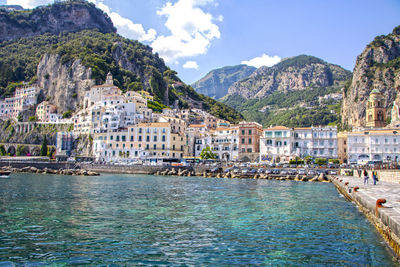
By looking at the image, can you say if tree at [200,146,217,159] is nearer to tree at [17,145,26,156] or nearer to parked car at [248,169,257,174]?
parked car at [248,169,257,174]

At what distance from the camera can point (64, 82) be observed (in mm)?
130250

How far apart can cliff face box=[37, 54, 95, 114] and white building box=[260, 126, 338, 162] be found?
72.4 meters

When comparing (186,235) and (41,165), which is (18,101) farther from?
(186,235)

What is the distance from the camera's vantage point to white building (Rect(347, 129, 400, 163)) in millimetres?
73250

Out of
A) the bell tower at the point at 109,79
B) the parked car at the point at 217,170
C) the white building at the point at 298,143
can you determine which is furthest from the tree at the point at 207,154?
the bell tower at the point at 109,79

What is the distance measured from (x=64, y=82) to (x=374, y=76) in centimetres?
11468

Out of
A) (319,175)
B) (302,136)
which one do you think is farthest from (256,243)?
(302,136)

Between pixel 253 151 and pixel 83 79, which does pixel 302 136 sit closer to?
pixel 253 151

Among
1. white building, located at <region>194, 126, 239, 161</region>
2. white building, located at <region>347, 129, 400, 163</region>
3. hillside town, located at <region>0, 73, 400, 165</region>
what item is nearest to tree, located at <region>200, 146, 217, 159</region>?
hillside town, located at <region>0, 73, 400, 165</region>

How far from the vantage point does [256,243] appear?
576 inches

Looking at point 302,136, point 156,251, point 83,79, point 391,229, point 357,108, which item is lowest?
point 156,251

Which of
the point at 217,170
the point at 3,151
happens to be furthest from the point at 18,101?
the point at 217,170

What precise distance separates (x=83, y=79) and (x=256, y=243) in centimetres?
12314

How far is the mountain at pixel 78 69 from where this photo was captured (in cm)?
12838
